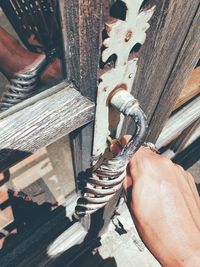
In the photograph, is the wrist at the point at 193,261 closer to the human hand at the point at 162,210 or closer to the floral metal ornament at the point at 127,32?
the human hand at the point at 162,210

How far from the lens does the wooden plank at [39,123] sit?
66cm

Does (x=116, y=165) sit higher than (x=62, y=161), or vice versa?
(x=116, y=165)

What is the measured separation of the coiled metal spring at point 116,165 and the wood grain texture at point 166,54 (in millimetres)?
154

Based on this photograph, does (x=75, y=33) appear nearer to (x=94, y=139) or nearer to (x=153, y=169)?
(x=94, y=139)

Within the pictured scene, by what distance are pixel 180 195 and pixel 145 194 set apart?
178 mm

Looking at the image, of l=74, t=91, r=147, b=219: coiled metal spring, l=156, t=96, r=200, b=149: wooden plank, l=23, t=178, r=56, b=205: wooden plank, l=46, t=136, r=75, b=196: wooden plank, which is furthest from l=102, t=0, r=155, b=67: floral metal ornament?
l=46, t=136, r=75, b=196: wooden plank

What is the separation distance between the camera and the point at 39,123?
70 cm

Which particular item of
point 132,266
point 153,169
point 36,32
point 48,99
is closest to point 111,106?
point 48,99

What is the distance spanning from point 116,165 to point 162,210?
45 cm

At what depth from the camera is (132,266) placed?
2828 millimetres

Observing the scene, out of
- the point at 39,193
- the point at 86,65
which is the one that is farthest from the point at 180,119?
the point at 39,193

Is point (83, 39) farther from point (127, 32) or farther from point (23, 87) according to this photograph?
point (23, 87)

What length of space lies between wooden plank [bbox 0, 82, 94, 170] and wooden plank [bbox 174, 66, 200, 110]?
1.48m

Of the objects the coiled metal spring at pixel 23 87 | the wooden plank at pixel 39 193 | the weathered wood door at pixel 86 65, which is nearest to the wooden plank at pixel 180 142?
the wooden plank at pixel 39 193
